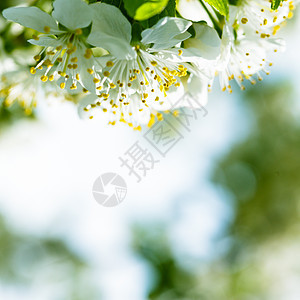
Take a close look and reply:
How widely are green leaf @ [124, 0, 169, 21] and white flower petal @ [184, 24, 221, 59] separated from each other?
0.21m

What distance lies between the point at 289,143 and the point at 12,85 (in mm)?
4232

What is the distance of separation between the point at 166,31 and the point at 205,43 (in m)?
0.16

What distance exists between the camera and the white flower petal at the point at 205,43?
104 cm

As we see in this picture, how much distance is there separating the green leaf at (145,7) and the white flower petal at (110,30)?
75mm

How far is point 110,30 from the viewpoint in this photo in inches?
37.2

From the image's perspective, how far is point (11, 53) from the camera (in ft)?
5.12

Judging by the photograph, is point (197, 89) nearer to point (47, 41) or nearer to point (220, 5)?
point (220, 5)

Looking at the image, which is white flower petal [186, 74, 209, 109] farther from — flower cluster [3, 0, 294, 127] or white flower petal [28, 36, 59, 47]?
white flower petal [28, 36, 59, 47]

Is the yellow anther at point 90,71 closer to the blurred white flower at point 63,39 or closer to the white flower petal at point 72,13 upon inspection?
the blurred white flower at point 63,39

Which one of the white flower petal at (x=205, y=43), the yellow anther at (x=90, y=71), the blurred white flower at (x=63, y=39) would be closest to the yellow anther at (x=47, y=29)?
the blurred white flower at (x=63, y=39)

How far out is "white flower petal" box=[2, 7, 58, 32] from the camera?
3.31 ft

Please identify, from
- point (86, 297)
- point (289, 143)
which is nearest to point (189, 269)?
point (86, 297)

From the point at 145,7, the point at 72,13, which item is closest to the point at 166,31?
the point at 145,7

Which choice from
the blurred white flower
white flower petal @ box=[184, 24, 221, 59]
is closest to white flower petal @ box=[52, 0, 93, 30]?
the blurred white flower
